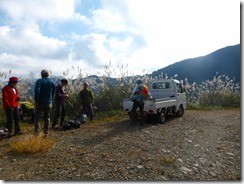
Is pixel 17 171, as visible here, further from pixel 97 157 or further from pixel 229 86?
pixel 229 86

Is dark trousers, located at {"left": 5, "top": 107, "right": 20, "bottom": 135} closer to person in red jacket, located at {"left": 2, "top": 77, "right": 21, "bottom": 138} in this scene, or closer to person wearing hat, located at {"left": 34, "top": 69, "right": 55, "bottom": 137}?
person in red jacket, located at {"left": 2, "top": 77, "right": 21, "bottom": 138}

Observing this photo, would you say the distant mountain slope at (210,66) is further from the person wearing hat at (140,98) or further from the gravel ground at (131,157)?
the gravel ground at (131,157)

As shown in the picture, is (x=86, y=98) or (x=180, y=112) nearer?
(x=86, y=98)

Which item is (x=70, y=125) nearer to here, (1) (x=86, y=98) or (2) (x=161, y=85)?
(1) (x=86, y=98)

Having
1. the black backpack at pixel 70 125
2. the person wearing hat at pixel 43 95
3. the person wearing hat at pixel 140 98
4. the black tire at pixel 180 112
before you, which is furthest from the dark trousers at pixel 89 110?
the black tire at pixel 180 112

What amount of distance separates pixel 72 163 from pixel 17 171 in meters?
1.20

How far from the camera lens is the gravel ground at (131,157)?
6398 mm

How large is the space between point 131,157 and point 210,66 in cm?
13547

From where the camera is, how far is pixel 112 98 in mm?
16484

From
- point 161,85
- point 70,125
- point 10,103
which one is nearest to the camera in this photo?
point 10,103

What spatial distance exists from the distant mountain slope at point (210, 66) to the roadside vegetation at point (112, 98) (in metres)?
107

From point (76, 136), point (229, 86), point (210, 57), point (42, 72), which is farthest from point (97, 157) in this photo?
point (210, 57)

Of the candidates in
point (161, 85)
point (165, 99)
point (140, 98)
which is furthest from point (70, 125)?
point (161, 85)

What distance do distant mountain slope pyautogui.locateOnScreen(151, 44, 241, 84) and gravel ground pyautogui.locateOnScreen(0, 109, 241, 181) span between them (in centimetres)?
12065
